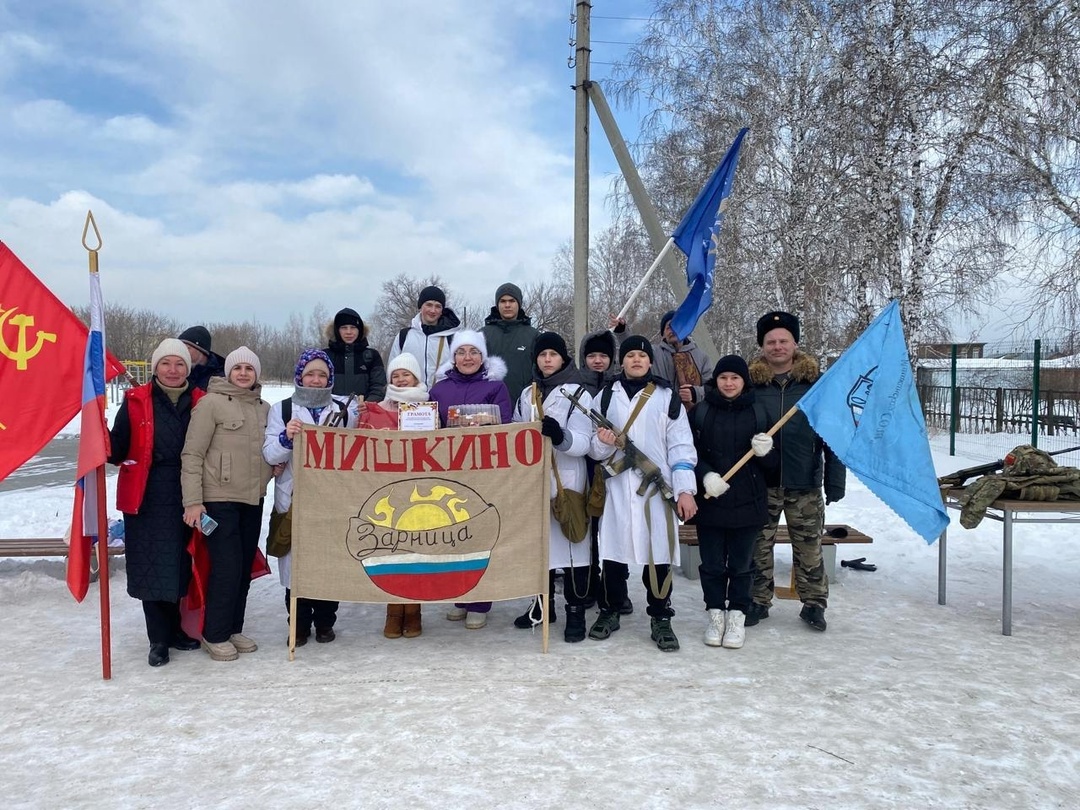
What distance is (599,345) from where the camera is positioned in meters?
5.28

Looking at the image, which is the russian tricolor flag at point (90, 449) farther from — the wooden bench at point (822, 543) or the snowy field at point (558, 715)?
the wooden bench at point (822, 543)

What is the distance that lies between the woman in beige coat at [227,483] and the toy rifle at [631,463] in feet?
6.50

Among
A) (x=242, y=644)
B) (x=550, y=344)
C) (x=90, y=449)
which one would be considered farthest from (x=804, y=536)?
(x=90, y=449)

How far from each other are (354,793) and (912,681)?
301 centimetres

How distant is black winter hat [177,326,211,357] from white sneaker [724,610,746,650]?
395 centimetres

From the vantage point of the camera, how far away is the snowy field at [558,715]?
10.1ft

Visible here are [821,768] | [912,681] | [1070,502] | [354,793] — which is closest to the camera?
[354,793]

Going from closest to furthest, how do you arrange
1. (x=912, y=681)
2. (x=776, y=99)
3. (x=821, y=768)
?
(x=821, y=768)
(x=912, y=681)
(x=776, y=99)

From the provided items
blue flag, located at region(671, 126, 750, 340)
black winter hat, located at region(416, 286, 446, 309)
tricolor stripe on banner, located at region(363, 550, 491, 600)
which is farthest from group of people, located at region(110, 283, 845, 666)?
blue flag, located at region(671, 126, 750, 340)

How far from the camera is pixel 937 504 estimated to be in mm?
4531

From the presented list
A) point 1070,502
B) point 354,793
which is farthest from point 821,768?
point 1070,502

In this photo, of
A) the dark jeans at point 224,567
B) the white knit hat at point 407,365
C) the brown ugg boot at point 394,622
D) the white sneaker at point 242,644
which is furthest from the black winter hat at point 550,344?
the white sneaker at point 242,644

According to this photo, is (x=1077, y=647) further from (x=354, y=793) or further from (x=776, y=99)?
(x=776, y=99)

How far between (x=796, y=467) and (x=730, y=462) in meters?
0.62
